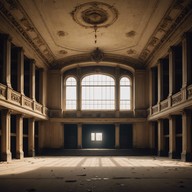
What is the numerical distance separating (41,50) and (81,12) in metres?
5.92

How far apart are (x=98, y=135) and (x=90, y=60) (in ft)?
22.9

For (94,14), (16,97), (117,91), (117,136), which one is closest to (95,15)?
(94,14)

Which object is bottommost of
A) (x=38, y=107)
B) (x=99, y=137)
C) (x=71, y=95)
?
(x=99, y=137)

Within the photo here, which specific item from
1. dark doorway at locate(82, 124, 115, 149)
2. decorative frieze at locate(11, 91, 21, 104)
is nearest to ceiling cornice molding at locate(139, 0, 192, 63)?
dark doorway at locate(82, 124, 115, 149)

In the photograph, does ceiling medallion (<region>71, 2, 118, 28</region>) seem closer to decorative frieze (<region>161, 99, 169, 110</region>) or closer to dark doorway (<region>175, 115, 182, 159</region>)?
decorative frieze (<region>161, 99, 169, 110</region>)

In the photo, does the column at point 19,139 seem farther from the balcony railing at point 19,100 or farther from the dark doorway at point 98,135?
the dark doorway at point 98,135

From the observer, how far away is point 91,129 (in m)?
26.0

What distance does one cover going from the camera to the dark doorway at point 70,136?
2405 cm

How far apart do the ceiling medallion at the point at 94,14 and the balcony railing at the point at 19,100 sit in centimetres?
510

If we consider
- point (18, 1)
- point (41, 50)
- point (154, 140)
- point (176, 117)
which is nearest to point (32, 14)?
point (18, 1)

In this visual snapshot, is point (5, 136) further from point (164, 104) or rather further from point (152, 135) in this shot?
point (152, 135)

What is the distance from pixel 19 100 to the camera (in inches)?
647

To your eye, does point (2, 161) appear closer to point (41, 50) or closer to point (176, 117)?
point (41, 50)

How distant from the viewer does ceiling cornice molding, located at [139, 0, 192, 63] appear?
13.6 meters
